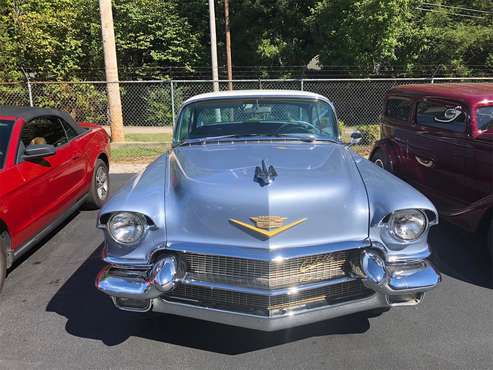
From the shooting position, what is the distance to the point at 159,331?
3488 millimetres

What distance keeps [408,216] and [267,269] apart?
986 mm

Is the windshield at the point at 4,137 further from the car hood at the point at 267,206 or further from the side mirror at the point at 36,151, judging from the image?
the car hood at the point at 267,206

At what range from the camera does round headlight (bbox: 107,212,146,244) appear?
3.01 m

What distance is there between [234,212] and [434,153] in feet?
11.2

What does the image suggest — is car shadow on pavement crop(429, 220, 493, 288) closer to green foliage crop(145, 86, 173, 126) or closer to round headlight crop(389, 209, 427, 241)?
round headlight crop(389, 209, 427, 241)

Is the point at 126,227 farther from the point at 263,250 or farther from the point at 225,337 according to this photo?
the point at 225,337

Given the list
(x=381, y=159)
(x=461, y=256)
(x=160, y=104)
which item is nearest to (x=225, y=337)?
(x=461, y=256)

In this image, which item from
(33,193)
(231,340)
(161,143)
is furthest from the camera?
(161,143)

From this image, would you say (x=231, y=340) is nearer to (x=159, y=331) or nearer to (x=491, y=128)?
(x=159, y=331)

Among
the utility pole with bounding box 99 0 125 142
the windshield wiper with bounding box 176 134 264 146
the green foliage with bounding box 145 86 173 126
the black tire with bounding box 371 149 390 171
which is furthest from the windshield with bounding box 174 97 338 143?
the green foliage with bounding box 145 86 173 126

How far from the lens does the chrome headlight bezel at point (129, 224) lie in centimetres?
300

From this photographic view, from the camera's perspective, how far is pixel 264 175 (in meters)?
3.09

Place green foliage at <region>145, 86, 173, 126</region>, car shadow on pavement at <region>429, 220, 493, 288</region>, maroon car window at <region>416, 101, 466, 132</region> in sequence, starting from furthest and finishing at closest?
green foliage at <region>145, 86, 173, 126</region>
maroon car window at <region>416, 101, 466, 132</region>
car shadow on pavement at <region>429, 220, 493, 288</region>

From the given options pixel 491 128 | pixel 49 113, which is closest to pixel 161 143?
pixel 49 113
